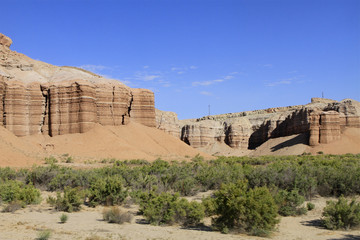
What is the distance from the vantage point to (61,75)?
52406mm

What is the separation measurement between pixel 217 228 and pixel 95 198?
6185mm

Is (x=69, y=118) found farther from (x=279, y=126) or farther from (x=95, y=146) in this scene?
(x=279, y=126)

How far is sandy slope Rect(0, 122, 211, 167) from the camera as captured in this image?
1502 inches

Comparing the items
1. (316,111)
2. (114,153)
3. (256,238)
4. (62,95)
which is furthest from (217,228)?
(316,111)

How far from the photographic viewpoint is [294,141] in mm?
72938

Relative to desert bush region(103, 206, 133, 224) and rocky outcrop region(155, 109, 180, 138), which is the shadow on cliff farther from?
desert bush region(103, 206, 133, 224)

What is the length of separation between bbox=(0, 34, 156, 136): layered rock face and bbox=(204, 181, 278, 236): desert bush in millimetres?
37271

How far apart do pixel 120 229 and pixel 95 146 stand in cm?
3396

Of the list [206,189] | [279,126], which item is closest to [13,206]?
[206,189]

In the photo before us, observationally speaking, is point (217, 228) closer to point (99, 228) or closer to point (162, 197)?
point (162, 197)

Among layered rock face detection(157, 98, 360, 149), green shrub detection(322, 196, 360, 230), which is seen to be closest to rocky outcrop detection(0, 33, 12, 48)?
layered rock face detection(157, 98, 360, 149)

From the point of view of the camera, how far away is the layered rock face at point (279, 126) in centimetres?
6762

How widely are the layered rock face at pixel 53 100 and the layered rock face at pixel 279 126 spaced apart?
96.7 ft

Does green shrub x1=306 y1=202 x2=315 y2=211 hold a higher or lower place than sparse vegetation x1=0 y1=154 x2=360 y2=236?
lower
